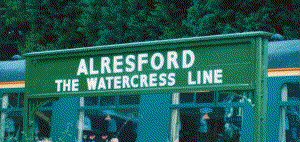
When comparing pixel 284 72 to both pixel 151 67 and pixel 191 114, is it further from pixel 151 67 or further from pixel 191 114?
pixel 151 67

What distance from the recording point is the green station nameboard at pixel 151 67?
519 cm

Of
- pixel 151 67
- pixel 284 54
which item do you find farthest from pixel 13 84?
pixel 151 67

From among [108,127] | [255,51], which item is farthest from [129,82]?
[108,127]

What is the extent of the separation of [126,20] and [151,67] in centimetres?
1112

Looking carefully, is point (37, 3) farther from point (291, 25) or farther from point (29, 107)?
point (29, 107)

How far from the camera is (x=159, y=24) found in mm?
15773

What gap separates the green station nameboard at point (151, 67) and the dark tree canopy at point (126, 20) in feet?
26.4

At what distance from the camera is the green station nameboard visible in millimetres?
5188

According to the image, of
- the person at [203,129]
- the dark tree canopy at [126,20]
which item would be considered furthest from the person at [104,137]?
the dark tree canopy at [126,20]

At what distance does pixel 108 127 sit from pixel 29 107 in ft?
13.0

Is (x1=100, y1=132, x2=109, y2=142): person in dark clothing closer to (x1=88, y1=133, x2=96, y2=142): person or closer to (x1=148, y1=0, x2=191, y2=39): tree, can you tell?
(x1=88, y1=133, x2=96, y2=142): person

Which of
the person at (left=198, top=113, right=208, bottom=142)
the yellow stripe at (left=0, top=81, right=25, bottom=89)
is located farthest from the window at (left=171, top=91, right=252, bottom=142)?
the yellow stripe at (left=0, top=81, right=25, bottom=89)

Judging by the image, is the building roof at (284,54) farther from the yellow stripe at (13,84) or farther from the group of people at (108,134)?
the yellow stripe at (13,84)

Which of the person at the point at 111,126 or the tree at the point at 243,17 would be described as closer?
the person at the point at 111,126
